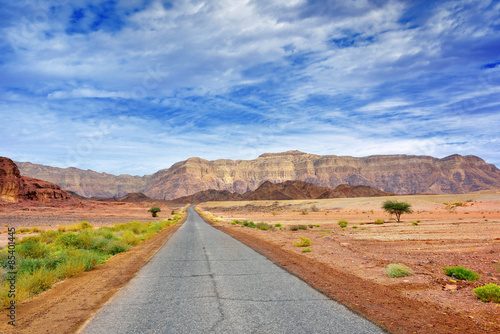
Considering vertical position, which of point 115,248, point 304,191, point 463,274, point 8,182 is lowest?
point 115,248

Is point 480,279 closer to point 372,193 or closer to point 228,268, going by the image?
point 228,268

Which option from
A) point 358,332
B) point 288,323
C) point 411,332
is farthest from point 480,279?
point 288,323

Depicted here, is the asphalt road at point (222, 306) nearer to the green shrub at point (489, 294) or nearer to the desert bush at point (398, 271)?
the desert bush at point (398, 271)

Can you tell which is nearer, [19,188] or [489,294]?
[489,294]

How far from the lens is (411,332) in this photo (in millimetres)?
5004

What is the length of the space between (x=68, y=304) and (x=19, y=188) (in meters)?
95.5

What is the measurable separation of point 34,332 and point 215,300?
3330 mm

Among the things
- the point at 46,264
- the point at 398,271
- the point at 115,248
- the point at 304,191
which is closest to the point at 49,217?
the point at 115,248

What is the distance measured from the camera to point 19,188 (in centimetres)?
8194

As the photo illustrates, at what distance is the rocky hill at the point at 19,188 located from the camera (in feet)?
249

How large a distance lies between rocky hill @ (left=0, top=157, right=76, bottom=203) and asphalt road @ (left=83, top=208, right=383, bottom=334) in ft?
282

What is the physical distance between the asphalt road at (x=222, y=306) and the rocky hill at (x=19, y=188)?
86.0 metres

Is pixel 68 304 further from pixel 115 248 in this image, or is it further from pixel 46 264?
pixel 115 248

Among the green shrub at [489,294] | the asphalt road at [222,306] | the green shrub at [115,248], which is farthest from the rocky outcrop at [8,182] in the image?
the green shrub at [489,294]
